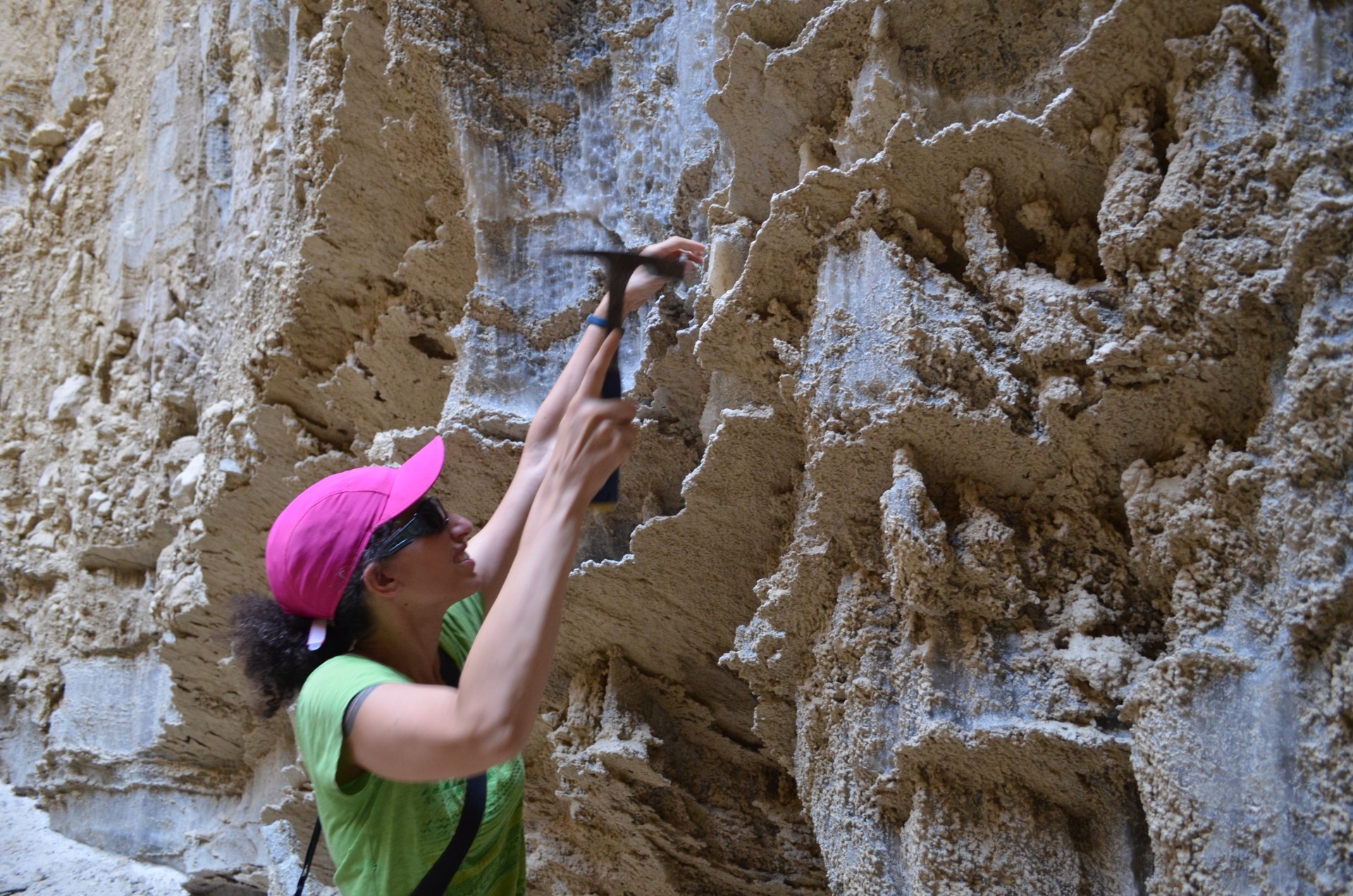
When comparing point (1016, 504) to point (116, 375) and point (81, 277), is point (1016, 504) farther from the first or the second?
point (81, 277)

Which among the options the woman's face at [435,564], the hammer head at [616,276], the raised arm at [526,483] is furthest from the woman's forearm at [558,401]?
the woman's face at [435,564]

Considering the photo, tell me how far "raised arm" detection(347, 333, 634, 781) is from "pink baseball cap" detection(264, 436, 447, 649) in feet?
0.70

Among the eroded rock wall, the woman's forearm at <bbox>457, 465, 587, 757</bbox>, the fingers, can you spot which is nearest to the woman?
the woman's forearm at <bbox>457, 465, 587, 757</bbox>

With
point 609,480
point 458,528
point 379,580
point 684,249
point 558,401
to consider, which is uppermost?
point 684,249

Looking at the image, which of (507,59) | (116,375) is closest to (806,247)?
(507,59)

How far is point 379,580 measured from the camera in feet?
4.12

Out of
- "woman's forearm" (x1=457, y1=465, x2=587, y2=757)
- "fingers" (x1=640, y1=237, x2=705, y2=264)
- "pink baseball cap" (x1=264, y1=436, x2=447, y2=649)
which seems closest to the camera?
"woman's forearm" (x1=457, y1=465, x2=587, y2=757)

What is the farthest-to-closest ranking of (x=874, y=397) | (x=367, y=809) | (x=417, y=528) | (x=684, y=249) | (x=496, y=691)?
(x=684, y=249)
(x=874, y=397)
(x=417, y=528)
(x=367, y=809)
(x=496, y=691)

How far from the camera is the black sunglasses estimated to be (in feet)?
4.14

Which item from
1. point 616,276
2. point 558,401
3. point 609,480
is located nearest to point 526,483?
point 558,401

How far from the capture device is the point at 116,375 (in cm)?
435

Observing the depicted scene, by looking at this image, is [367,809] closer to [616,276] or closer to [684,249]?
[616,276]

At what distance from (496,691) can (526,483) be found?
0.57 metres

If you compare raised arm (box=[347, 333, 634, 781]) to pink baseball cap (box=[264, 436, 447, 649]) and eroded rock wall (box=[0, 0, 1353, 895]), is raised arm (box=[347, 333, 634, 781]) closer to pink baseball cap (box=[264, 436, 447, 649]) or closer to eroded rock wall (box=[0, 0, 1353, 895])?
pink baseball cap (box=[264, 436, 447, 649])
